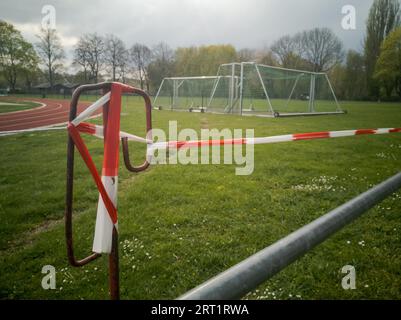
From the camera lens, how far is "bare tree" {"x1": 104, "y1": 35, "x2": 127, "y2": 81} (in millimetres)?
48531

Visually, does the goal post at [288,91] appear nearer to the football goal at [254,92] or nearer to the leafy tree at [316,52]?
the football goal at [254,92]

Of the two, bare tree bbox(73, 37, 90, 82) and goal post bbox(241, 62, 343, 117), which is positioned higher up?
bare tree bbox(73, 37, 90, 82)

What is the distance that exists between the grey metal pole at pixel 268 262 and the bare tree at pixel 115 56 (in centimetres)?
5163

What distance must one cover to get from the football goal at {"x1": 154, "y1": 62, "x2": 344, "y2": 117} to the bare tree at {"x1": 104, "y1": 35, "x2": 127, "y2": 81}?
2453 centimetres

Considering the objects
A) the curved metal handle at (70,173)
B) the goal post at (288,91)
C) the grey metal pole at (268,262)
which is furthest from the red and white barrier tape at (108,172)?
the goal post at (288,91)

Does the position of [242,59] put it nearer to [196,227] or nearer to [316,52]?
[316,52]

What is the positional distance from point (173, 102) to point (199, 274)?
82.7 feet

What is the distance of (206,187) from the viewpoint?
5121 mm

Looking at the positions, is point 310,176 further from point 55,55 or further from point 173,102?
point 55,55

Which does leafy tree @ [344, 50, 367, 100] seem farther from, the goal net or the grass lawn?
the grass lawn

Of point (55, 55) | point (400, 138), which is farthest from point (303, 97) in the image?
point (55, 55)

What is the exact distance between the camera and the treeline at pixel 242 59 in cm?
4566

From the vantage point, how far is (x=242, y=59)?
6281cm

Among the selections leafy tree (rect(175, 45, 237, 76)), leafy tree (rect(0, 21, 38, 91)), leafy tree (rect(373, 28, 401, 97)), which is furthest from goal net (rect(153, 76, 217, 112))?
leafy tree (rect(0, 21, 38, 91))
